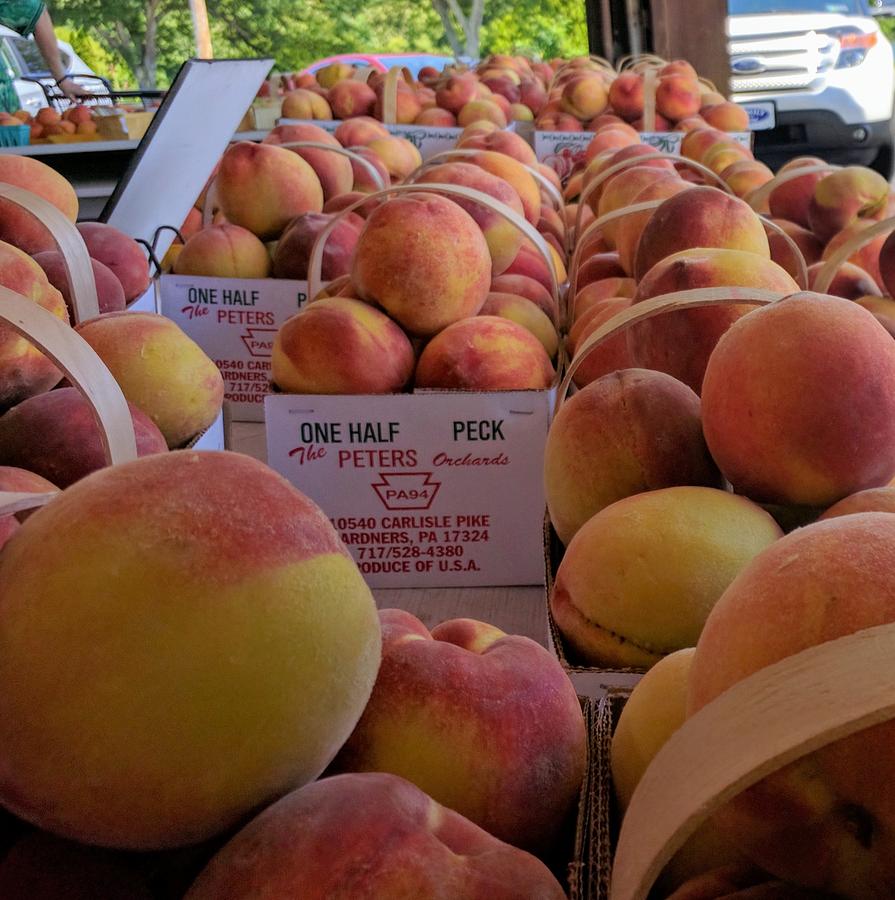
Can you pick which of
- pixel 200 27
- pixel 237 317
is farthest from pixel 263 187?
pixel 200 27

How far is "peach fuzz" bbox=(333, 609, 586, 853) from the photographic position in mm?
485

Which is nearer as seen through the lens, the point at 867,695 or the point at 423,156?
the point at 867,695

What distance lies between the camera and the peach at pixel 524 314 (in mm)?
1475

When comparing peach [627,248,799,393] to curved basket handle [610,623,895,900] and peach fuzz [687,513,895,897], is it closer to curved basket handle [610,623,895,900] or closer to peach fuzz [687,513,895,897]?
peach fuzz [687,513,895,897]

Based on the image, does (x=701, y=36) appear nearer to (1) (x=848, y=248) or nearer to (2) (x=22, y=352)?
(1) (x=848, y=248)

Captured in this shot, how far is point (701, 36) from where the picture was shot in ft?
14.2

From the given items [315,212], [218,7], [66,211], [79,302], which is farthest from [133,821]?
[218,7]

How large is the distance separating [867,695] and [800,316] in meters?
0.46

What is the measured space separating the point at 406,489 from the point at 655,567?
2.31ft

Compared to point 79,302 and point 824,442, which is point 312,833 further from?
point 79,302

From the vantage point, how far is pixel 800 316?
696mm

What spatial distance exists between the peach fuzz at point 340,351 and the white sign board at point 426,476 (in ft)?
0.10

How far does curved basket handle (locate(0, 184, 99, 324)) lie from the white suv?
4.94 meters

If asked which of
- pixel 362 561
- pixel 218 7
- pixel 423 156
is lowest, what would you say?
pixel 362 561
